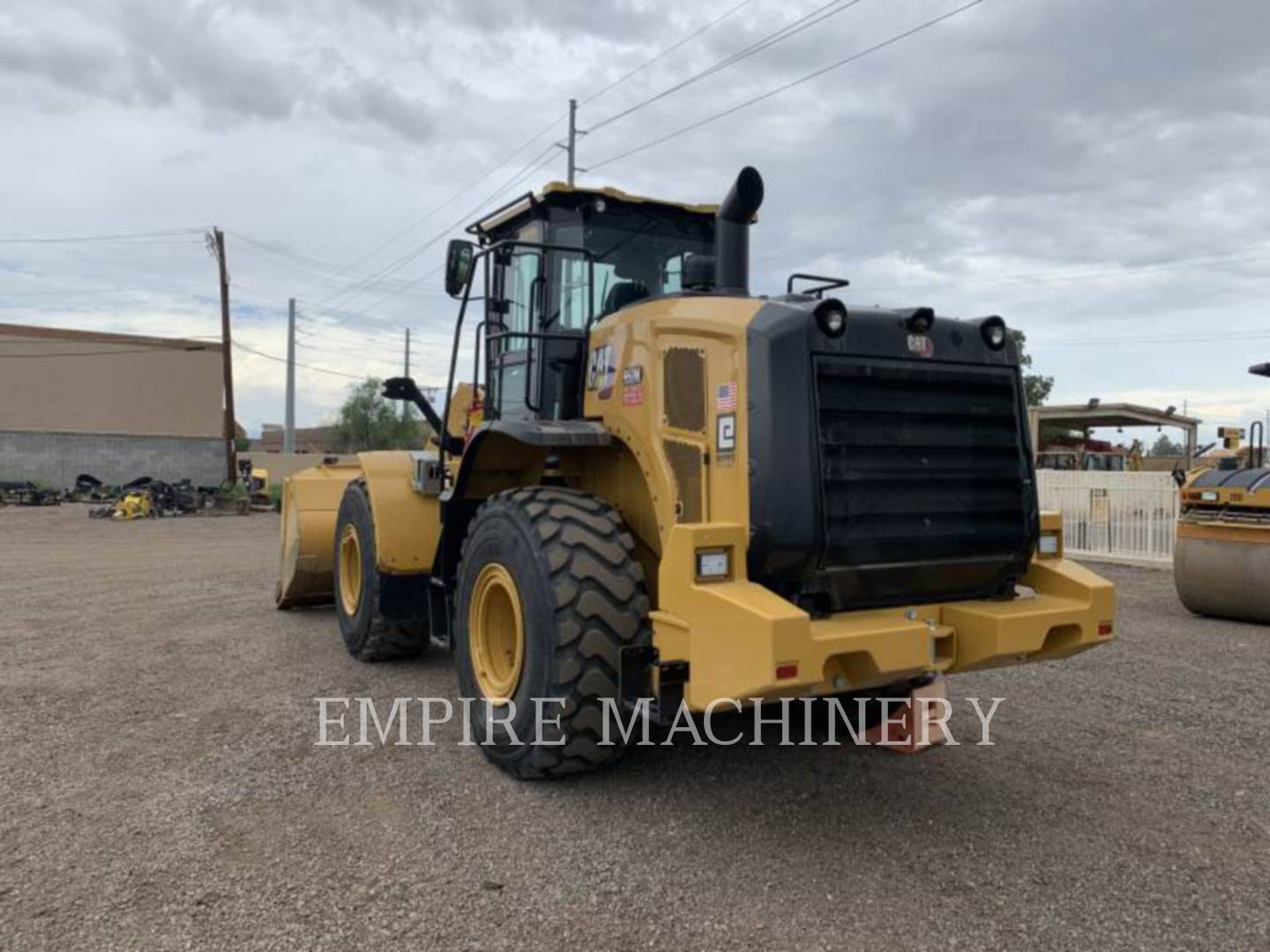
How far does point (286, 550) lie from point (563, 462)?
15.1 ft

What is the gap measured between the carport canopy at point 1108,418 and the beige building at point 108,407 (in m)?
31.2

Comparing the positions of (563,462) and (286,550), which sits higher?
(563,462)

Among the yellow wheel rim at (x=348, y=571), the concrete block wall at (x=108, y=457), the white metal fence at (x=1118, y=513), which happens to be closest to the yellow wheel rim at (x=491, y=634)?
the yellow wheel rim at (x=348, y=571)

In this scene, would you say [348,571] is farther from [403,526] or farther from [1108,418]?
[1108,418]

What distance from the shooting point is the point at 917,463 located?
405cm

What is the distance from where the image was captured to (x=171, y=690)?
606 centimetres

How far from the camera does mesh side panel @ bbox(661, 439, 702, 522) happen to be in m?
4.04

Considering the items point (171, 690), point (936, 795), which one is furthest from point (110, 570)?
point (936, 795)

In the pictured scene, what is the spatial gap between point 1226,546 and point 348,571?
7.63m

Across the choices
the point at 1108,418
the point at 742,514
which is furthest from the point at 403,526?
the point at 1108,418

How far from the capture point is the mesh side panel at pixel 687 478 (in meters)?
4.04

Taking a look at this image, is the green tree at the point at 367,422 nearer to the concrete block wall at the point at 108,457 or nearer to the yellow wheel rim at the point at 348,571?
the concrete block wall at the point at 108,457

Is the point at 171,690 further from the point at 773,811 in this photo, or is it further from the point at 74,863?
the point at 773,811

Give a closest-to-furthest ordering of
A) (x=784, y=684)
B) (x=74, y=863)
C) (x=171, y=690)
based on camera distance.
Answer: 1. (x=784, y=684)
2. (x=74, y=863)
3. (x=171, y=690)
